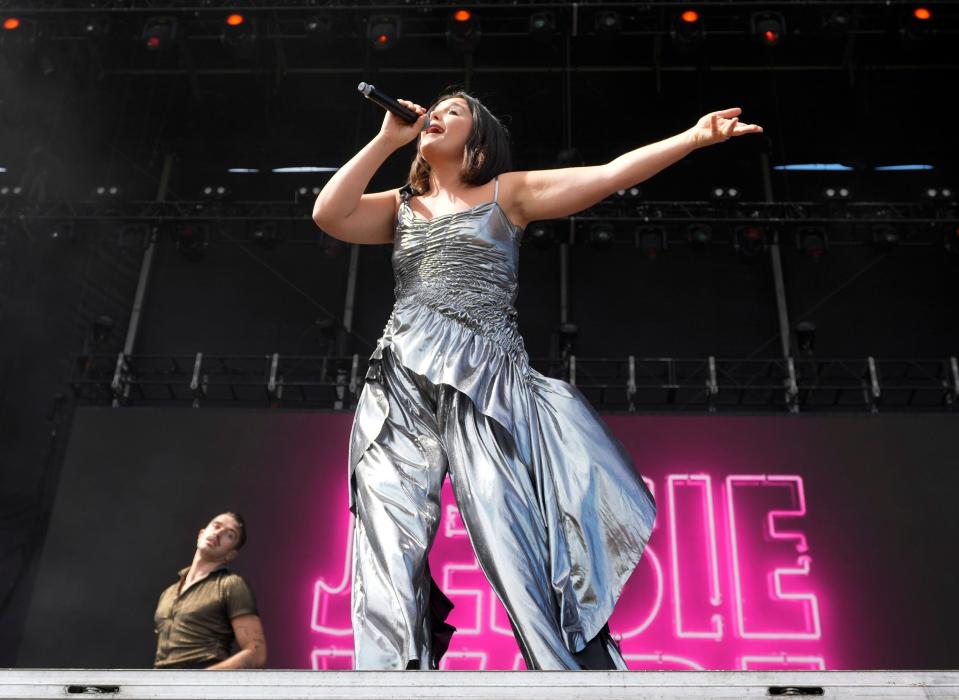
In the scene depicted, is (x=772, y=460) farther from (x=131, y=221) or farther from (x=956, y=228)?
(x=131, y=221)

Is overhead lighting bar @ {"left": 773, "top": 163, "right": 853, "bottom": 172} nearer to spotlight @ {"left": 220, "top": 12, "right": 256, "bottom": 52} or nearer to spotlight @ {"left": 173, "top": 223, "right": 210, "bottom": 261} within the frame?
spotlight @ {"left": 220, "top": 12, "right": 256, "bottom": 52}

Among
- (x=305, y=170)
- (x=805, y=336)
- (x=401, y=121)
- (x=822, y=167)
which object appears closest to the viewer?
(x=401, y=121)

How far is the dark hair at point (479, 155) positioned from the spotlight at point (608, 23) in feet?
19.7

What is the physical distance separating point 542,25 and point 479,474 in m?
6.57

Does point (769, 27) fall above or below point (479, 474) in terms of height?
above

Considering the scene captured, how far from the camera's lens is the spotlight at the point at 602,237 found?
8.37 meters

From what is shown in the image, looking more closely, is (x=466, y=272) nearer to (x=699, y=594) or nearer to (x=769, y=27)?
(x=699, y=594)

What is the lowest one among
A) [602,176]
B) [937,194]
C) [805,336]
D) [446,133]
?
[602,176]

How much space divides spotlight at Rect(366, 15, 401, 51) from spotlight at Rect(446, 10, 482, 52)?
17.3 inches

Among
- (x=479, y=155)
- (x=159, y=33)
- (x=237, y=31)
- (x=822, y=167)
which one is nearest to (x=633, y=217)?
(x=822, y=167)

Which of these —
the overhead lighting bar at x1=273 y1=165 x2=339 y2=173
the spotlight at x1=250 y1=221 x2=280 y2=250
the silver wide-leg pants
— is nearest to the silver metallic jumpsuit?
the silver wide-leg pants

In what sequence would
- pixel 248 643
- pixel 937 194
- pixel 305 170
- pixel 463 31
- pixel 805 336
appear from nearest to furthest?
pixel 248 643
pixel 463 31
pixel 937 194
pixel 805 336
pixel 305 170

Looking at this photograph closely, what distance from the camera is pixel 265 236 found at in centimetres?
874

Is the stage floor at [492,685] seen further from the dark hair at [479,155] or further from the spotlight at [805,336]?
the spotlight at [805,336]
